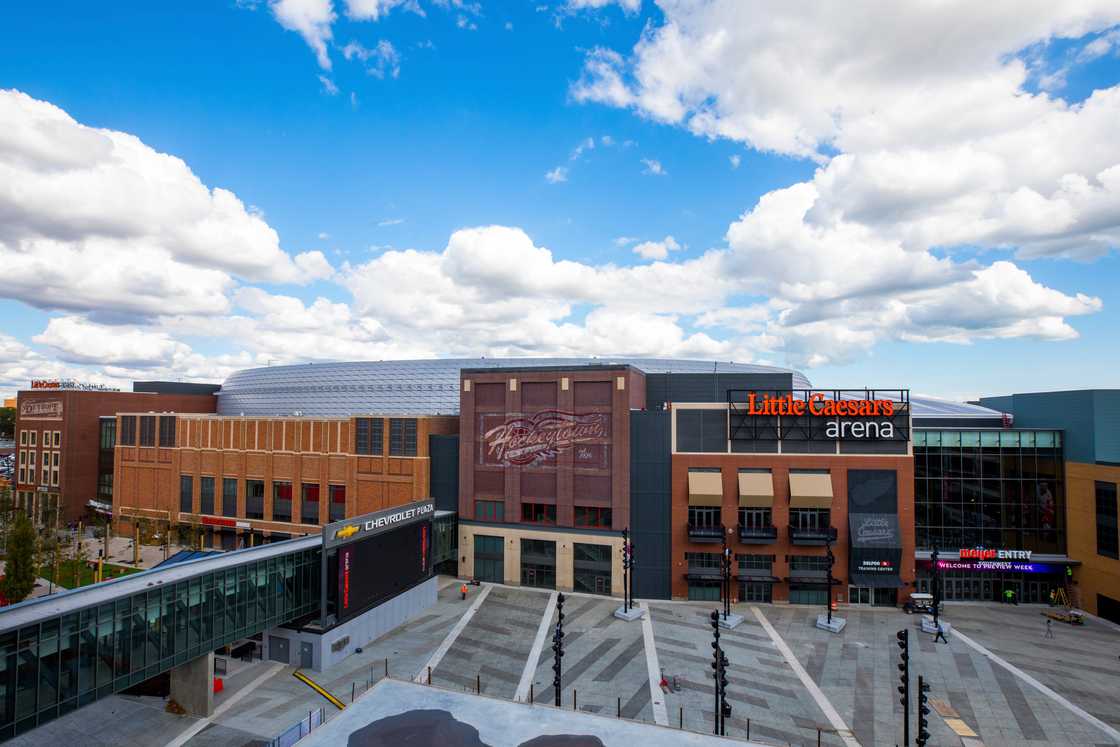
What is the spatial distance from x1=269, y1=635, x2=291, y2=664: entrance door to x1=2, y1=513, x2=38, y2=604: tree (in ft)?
82.3

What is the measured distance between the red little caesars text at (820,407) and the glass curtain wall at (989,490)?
28.6 ft

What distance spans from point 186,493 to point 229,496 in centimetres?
745

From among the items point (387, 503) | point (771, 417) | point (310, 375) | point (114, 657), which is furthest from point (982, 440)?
point (310, 375)

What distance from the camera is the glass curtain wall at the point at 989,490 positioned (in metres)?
53.9

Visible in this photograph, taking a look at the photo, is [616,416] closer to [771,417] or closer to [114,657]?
[771,417]

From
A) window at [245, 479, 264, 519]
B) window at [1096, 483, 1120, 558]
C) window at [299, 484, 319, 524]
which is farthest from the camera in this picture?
window at [245, 479, 264, 519]

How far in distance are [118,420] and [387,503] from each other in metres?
46.7

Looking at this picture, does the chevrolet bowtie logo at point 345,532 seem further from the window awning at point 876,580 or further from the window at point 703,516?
the window awning at point 876,580

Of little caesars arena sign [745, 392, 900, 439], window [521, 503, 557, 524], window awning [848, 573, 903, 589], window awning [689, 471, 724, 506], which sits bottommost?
window awning [848, 573, 903, 589]

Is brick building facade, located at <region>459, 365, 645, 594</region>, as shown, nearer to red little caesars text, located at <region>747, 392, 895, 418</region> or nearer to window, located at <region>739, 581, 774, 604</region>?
window, located at <region>739, 581, 774, 604</region>

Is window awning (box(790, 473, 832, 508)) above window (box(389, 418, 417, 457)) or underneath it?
underneath

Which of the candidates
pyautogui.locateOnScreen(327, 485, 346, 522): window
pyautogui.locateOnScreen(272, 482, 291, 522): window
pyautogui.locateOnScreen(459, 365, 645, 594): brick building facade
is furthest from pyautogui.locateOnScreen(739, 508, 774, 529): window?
pyautogui.locateOnScreen(272, 482, 291, 522): window

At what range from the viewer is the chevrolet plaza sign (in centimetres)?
4034

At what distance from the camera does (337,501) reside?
215 feet
